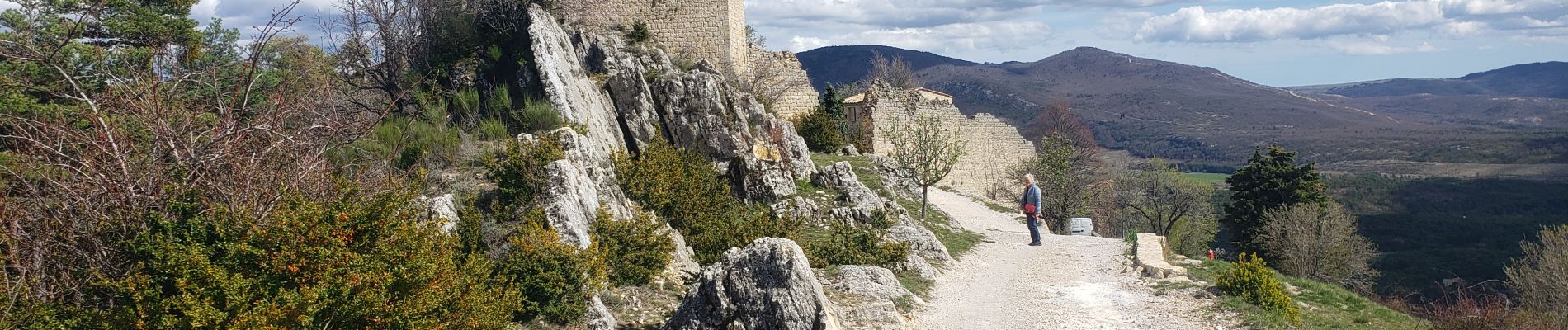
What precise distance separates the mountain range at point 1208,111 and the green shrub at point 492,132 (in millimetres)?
51692

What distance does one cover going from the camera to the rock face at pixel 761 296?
1014 centimetres

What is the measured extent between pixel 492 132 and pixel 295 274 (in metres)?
8.38

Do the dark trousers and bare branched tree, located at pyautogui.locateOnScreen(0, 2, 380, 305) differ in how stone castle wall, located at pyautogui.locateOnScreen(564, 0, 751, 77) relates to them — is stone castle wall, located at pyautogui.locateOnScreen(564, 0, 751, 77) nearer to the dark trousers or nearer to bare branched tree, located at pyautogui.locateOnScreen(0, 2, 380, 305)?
the dark trousers

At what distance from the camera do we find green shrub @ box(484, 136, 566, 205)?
1277 cm

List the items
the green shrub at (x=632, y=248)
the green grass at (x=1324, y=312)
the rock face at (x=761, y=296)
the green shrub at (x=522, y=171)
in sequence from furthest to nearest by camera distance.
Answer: the green shrub at (x=522, y=171), the green shrub at (x=632, y=248), the green grass at (x=1324, y=312), the rock face at (x=761, y=296)

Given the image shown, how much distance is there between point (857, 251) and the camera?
14758 mm

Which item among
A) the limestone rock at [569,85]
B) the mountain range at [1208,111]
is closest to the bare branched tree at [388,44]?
the limestone rock at [569,85]

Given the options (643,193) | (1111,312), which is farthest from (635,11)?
(1111,312)

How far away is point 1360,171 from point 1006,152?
60.5 m

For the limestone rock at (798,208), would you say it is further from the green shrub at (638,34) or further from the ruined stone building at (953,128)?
the ruined stone building at (953,128)

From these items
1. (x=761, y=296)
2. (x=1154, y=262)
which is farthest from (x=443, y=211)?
(x=1154, y=262)

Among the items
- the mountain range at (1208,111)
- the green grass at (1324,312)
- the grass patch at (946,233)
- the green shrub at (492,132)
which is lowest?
the mountain range at (1208,111)

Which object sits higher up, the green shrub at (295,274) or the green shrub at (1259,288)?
the green shrub at (295,274)

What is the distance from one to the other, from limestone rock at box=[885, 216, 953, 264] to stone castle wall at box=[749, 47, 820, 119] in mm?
8299
